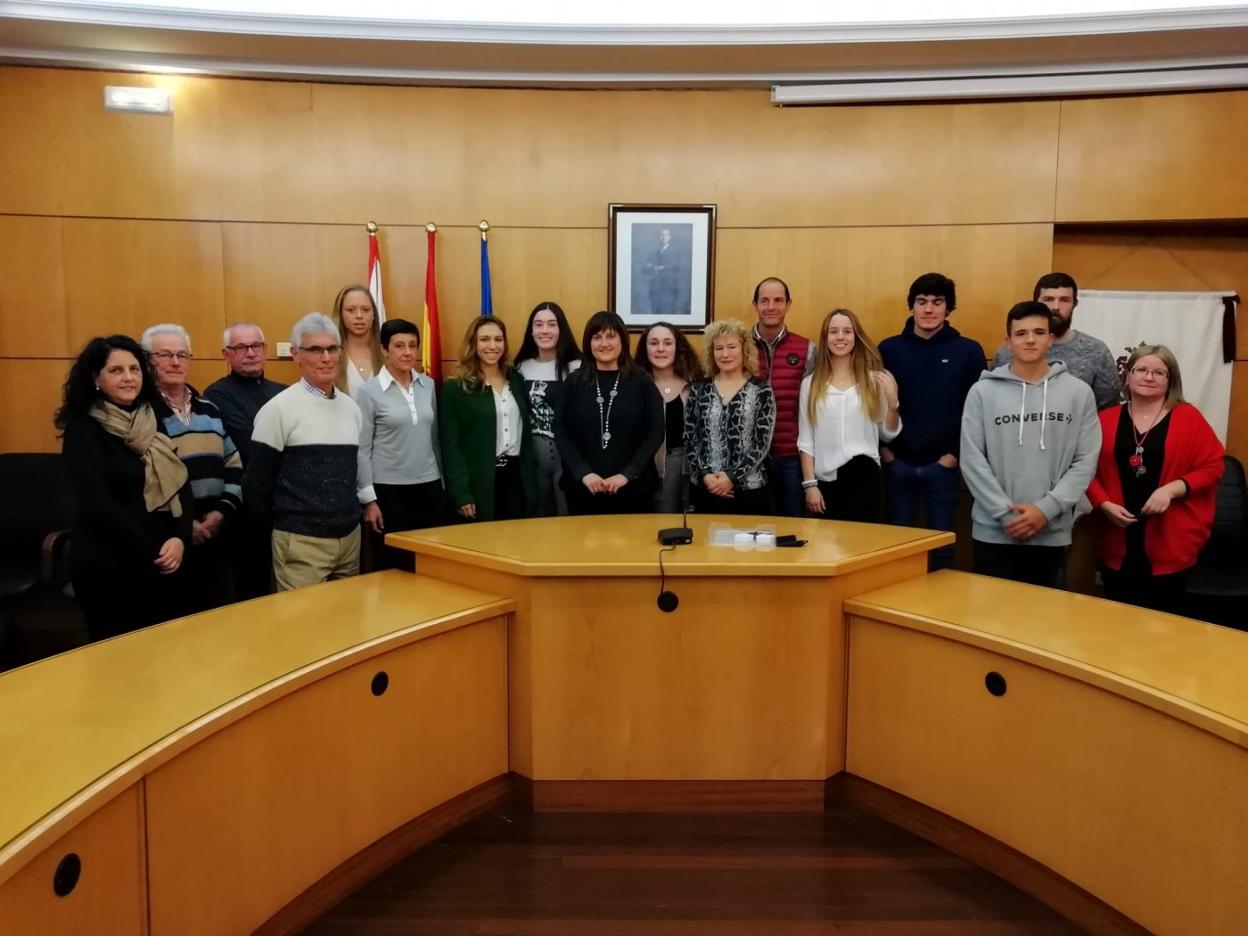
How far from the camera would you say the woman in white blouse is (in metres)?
3.50

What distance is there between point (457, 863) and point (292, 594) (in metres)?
0.88

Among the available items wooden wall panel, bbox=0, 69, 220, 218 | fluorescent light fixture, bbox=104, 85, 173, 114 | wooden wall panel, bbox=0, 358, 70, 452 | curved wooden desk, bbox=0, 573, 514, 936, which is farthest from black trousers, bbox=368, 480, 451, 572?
fluorescent light fixture, bbox=104, 85, 173, 114

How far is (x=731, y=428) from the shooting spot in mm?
3455

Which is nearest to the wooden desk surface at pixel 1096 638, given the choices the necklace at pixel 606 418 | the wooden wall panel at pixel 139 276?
the necklace at pixel 606 418

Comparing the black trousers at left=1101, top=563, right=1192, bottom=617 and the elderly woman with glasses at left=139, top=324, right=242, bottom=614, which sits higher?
the elderly woman with glasses at left=139, top=324, right=242, bottom=614

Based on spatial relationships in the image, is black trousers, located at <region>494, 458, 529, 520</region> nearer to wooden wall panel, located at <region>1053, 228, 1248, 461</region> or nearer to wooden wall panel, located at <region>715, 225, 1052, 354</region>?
wooden wall panel, located at <region>715, 225, 1052, 354</region>

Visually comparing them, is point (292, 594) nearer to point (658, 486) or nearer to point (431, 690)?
point (431, 690)

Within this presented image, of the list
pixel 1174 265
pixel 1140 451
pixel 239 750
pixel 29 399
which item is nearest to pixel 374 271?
pixel 29 399

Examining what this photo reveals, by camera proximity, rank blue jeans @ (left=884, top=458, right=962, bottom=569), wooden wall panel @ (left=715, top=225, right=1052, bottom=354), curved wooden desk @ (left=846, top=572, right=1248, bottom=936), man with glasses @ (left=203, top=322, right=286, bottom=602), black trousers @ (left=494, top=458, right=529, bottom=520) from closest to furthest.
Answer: curved wooden desk @ (left=846, top=572, right=1248, bottom=936), man with glasses @ (left=203, top=322, right=286, bottom=602), blue jeans @ (left=884, top=458, right=962, bottom=569), black trousers @ (left=494, top=458, right=529, bottom=520), wooden wall panel @ (left=715, top=225, right=1052, bottom=354)

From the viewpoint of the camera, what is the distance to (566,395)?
3.55 m

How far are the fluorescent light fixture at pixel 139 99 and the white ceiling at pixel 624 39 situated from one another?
0.40 ft

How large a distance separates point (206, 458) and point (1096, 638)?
287 cm

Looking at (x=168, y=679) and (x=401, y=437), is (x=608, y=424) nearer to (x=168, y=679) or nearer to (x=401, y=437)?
(x=401, y=437)

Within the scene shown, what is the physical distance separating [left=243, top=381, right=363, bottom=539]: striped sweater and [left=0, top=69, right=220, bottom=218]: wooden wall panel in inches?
101
